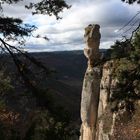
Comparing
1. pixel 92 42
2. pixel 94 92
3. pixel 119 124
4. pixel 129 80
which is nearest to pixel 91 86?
pixel 94 92

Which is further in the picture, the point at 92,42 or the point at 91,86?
the point at 91,86

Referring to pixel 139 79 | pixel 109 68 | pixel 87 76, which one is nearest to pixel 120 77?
pixel 139 79

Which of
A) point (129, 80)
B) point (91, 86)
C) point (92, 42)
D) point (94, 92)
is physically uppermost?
point (92, 42)

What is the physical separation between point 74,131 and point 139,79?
3141 millimetres

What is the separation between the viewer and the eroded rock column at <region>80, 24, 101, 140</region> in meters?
42.8

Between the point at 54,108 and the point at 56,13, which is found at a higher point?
the point at 56,13

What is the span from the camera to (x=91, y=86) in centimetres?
4338

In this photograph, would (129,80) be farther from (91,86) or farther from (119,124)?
(91,86)

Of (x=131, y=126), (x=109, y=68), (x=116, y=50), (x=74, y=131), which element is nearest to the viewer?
(x=116, y=50)

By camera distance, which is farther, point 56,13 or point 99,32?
point 99,32

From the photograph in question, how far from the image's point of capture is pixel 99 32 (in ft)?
142

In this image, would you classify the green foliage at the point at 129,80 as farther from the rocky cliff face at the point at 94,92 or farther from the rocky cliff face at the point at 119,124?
the rocky cliff face at the point at 94,92

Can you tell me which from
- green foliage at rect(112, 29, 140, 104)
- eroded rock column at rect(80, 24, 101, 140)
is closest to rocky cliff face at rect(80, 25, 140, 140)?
eroded rock column at rect(80, 24, 101, 140)

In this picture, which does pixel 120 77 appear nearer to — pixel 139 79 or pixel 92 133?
pixel 139 79
